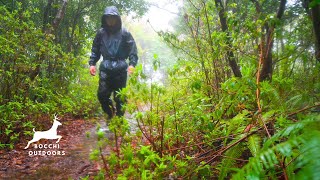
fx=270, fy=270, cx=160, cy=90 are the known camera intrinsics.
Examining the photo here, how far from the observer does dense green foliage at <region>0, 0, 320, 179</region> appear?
5.40ft

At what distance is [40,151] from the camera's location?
3834 millimetres

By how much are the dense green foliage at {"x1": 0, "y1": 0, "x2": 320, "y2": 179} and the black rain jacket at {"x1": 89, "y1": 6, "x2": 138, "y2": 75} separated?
933 millimetres

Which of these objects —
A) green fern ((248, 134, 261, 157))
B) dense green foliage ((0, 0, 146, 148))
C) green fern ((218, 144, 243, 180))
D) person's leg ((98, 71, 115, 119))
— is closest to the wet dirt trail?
dense green foliage ((0, 0, 146, 148))

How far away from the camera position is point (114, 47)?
528cm

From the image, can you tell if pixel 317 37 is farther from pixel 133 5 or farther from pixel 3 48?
pixel 133 5

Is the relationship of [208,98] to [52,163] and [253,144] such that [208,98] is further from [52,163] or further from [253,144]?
[52,163]

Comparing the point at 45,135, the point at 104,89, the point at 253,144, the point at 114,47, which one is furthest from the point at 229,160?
the point at 114,47

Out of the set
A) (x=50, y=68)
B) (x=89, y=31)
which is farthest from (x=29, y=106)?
(x=89, y=31)

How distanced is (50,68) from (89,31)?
329 centimetres

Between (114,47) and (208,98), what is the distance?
125 inches

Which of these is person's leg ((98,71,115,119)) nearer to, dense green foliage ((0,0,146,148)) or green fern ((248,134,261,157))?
dense green foliage ((0,0,146,148))

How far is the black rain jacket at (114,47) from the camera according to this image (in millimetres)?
5234

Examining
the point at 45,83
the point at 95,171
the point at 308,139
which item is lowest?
the point at 95,171

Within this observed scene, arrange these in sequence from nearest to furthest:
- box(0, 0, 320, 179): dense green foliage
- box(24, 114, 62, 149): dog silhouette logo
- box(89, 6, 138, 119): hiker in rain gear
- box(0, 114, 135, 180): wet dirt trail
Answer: box(0, 0, 320, 179): dense green foliage
box(0, 114, 135, 180): wet dirt trail
box(24, 114, 62, 149): dog silhouette logo
box(89, 6, 138, 119): hiker in rain gear
